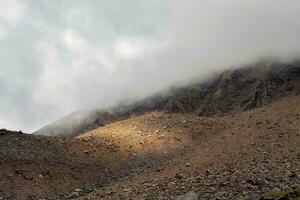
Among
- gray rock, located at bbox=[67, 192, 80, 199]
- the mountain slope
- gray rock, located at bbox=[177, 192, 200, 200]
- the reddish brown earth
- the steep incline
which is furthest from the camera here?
the mountain slope

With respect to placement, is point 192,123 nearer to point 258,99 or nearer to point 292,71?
point 258,99

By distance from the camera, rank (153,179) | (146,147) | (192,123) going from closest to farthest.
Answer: (153,179)
(146,147)
(192,123)

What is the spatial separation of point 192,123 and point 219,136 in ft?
9.94

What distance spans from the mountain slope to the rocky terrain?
0.34 feet

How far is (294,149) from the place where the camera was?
64.5 ft

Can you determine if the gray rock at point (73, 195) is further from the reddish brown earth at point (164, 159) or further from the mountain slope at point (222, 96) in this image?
the mountain slope at point (222, 96)

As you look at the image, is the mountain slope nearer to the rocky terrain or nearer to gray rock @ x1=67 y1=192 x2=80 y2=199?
the rocky terrain

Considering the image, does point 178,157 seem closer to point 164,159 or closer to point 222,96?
point 164,159

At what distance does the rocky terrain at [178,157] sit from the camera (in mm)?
16531

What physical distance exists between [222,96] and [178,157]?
11857 mm

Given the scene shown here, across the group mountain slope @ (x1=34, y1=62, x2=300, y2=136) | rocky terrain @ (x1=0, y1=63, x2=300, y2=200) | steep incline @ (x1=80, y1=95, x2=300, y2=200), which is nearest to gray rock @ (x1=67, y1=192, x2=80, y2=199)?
rocky terrain @ (x1=0, y1=63, x2=300, y2=200)

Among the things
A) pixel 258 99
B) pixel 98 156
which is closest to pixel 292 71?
pixel 258 99

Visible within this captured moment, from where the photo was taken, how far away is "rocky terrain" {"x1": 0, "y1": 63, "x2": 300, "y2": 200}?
16531 millimetres

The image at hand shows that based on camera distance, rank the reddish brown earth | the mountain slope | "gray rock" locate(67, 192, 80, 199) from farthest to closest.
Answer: the mountain slope → "gray rock" locate(67, 192, 80, 199) → the reddish brown earth
